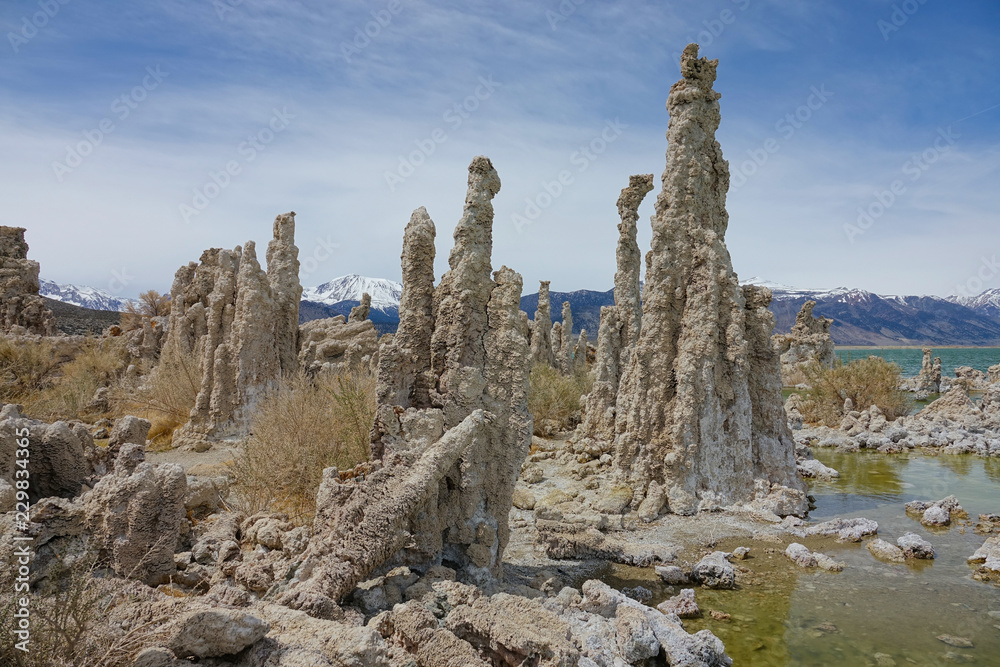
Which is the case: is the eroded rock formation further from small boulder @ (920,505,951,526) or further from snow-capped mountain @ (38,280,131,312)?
snow-capped mountain @ (38,280,131,312)

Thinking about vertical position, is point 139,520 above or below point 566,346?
below

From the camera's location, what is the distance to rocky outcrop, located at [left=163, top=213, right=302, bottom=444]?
12.2m

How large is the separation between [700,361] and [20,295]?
84.6 ft

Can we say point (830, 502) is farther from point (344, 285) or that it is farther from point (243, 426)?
point (344, 285)

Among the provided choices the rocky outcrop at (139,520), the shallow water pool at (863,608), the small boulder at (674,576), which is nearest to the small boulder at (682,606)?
the shallow water pool at (863,608)

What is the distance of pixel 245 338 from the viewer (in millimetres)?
12102

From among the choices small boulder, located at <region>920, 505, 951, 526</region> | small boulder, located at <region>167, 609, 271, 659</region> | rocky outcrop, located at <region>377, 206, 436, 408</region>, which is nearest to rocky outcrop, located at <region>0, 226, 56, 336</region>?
rocky outcrop, located at <region>377, 206, 436, 408</region>

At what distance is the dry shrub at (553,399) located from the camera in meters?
16.7

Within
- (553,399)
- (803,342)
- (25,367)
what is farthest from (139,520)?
(803,342)

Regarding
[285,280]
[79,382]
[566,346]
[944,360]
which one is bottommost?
[944,360]

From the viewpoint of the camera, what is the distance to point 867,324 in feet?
647

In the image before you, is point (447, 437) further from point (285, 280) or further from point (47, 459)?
point (285, 280)

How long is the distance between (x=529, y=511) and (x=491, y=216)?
5.08 m

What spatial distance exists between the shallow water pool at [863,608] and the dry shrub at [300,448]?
14.2 feet
